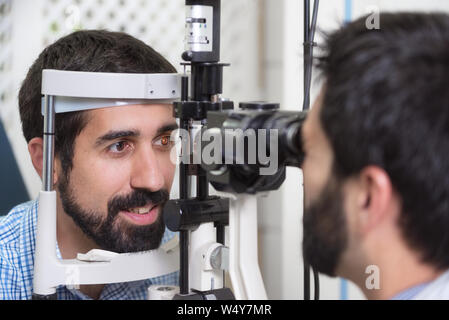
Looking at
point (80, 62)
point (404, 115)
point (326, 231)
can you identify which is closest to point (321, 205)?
point (326, 231)

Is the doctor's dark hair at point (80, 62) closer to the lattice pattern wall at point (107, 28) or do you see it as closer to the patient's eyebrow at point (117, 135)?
the patient's eyebrow at point (117, 135)

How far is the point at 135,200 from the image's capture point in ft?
3.72

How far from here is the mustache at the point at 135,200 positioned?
1.13m

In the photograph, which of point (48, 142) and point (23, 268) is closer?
point (48, 142)

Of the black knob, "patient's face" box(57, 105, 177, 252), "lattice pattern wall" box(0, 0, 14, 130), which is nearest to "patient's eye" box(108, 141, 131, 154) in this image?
"patient's face" box(57, 105, 177, 252)

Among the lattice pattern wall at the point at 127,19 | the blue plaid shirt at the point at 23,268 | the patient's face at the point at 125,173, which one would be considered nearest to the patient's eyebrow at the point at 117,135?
the patient's face at the point at 125,173

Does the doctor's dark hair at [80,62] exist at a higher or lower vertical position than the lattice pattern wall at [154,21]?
lower

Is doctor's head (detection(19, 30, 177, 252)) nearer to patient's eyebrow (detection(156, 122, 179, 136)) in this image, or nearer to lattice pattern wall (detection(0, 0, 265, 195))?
patient's eyebrow (detection(156, 122, 179, 136))

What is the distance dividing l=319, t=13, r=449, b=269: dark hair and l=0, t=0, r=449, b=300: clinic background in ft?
3.13

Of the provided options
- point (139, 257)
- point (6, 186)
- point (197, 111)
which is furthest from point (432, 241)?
point (6, 186)

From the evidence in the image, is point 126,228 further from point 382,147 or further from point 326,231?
point 382,147

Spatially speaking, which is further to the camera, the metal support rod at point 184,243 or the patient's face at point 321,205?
the metal support rod at point 184,243

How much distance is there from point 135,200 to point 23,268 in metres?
0.27

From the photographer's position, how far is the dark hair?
669mm
